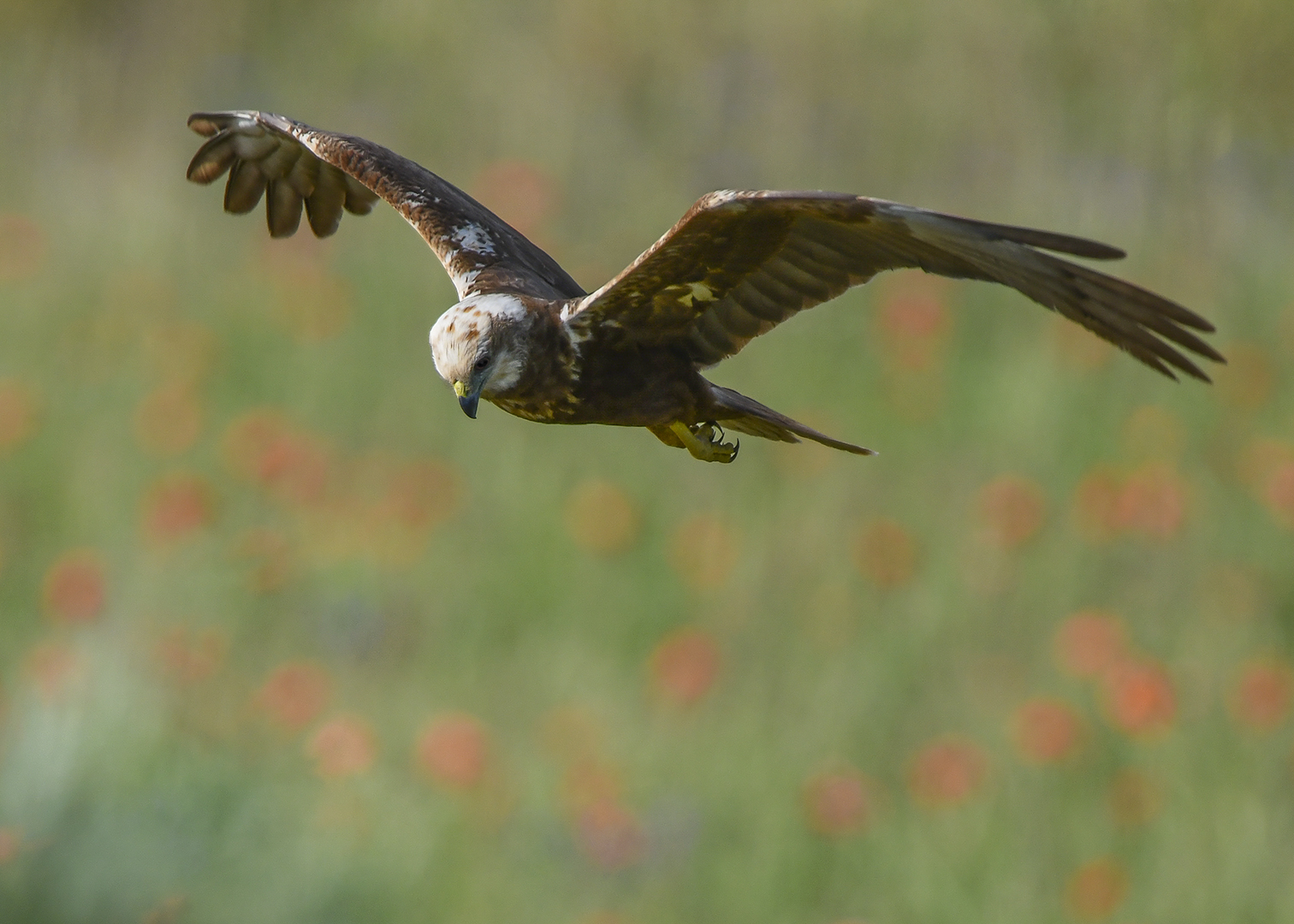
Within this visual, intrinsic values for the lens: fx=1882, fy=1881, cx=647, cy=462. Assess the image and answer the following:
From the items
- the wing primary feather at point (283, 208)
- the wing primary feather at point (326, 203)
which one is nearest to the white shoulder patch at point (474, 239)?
the wing primary feather at point (326, 203)

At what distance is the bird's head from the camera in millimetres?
3273

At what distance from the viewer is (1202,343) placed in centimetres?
278

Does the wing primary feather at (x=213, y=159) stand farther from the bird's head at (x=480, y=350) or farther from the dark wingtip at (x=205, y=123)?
the bird's head at (x=480, y=350)

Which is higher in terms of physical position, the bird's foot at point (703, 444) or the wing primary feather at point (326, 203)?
the wing primary feather at point (326, 203)

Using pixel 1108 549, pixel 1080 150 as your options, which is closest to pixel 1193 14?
pixel 1080 150

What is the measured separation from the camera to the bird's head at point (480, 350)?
3.27 meters

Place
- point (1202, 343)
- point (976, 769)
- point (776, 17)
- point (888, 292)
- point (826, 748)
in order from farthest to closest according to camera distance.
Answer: point (776, 17) < point (888, 292) < point (826, 748) < point (976, 769) < point (1202, 343)

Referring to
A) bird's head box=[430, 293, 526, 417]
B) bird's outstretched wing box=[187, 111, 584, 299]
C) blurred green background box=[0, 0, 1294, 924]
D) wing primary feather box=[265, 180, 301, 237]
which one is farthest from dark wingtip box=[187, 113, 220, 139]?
bird's head box=[430, 293, 526, 417]

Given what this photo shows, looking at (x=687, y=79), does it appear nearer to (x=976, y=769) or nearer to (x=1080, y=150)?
(x=1080, y=150)

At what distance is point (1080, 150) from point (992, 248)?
346 cm

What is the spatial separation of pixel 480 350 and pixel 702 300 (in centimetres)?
42

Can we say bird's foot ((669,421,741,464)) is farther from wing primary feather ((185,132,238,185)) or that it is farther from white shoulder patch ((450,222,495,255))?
wing primary feather ((185,132,238,185))

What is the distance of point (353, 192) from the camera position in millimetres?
4641

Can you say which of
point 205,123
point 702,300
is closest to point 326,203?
point 205,123
